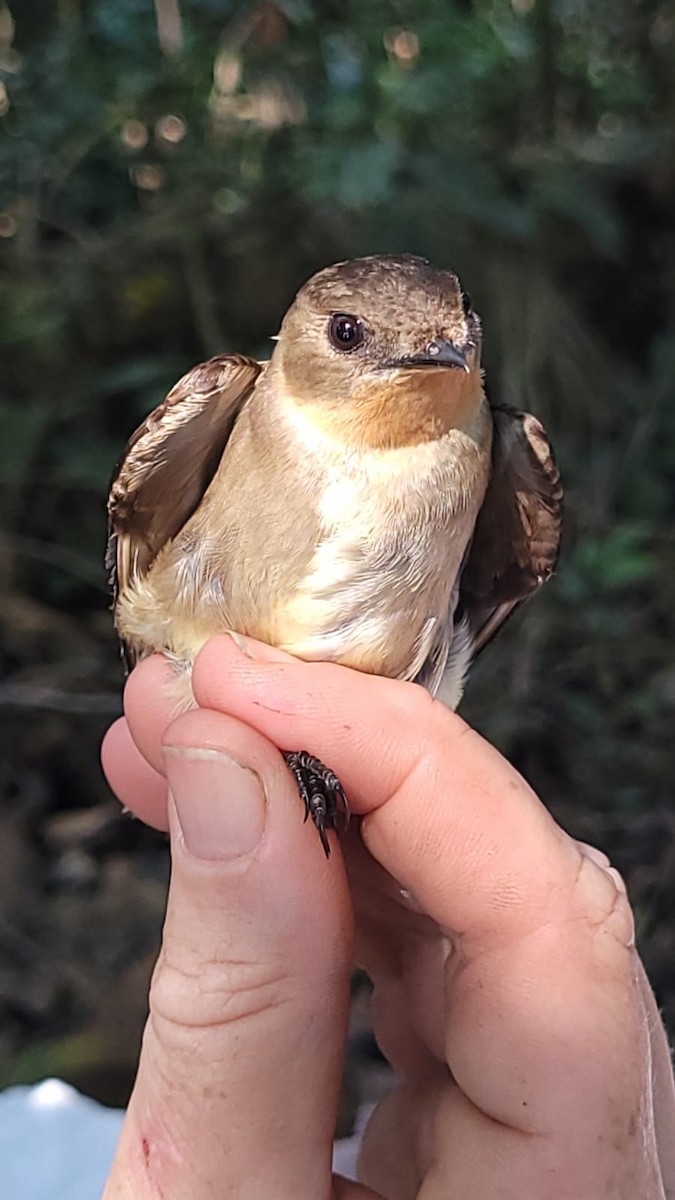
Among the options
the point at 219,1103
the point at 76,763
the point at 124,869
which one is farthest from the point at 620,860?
the point at 219,1103

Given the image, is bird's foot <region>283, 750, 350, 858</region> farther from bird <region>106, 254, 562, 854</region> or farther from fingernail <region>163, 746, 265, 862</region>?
fingernail <region>163, 746, 265, 862</region>

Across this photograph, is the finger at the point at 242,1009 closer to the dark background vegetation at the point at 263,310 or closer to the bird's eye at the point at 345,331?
the bird's eye at the point at 345,331

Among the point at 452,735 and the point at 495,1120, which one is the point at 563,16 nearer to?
the point at 452,735

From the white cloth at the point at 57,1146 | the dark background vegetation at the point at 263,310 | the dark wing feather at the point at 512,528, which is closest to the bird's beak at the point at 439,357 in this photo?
the dark wing feather at the point at 512,528

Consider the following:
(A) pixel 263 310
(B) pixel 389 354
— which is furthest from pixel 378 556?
(A) pixel 263 310

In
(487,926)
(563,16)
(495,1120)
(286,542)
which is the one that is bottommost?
(495,1120)

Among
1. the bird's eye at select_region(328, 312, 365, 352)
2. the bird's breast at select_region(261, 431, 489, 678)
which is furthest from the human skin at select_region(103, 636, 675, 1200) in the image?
the bird's eye at select_region(328, 312, 365, 352)
